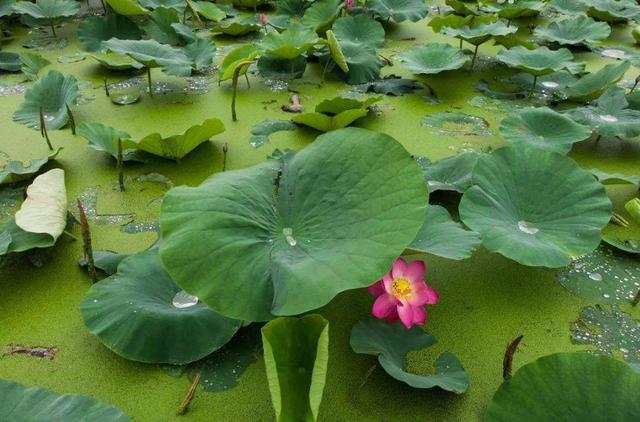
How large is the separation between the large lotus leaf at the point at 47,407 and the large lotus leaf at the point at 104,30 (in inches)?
83.8

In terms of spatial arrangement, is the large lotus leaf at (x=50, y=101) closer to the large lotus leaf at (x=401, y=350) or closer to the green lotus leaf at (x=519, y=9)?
the large lotus leaf at (x=401, y=350)

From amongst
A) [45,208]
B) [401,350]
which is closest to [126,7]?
[45,208]

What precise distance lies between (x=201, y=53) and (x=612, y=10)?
7.74ft

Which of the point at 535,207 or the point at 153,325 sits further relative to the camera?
the point at 535,207

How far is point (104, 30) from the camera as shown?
105 inches

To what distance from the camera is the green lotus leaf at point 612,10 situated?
305cm

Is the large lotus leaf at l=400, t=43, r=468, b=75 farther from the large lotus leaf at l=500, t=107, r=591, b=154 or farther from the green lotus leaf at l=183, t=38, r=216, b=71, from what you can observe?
the green lotus leaf at l=183, t=38, r=216, b=71

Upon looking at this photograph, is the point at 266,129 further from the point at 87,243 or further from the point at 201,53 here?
the point at 87,243

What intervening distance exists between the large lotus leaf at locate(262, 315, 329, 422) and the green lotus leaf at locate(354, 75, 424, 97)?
5.00ft

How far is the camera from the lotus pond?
0.96 m

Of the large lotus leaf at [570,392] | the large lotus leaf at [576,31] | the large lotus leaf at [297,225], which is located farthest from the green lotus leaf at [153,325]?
the large lotus leaf at [576,31]

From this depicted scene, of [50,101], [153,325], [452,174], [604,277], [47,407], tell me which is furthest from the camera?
[50,101]

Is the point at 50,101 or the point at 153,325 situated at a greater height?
the point at 153,325

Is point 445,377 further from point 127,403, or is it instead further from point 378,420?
point 127,403
